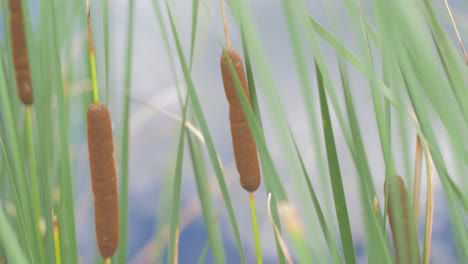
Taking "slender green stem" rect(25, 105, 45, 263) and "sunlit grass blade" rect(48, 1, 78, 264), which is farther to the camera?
"slender green stem" rect(25, 105, 45, 263)

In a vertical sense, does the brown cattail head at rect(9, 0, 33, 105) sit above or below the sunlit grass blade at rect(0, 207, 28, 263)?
above

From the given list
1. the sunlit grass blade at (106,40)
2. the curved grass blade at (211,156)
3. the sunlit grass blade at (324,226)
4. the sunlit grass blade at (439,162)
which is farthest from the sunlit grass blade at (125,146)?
the sunlit grass blade at (439,162)

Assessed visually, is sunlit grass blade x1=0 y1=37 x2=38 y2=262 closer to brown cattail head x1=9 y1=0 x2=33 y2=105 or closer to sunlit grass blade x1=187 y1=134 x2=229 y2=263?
brown cattail head x1=9 y1=0 x2=33 y2=105

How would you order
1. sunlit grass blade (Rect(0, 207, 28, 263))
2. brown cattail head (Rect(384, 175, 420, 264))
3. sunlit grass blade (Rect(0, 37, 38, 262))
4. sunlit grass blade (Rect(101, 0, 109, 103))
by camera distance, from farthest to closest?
1. sunlit grass blade (Rect(101, 0, 109, 103))
2. sunlit grass blade (Rect(0, 37, 38, 262))
3. brown cattail head (Rect(384, 175, 420, 264))
4. sunlit grass blade (Rect(0, 207, 28, 263))

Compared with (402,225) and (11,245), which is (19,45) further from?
(402,225)

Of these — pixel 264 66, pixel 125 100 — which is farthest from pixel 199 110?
pixel 264 66

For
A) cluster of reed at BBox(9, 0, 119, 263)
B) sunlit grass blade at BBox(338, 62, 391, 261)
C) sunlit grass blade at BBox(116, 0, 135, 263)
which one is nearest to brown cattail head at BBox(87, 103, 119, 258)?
cluster of reed at BBox(9, 0, 119, 263)
